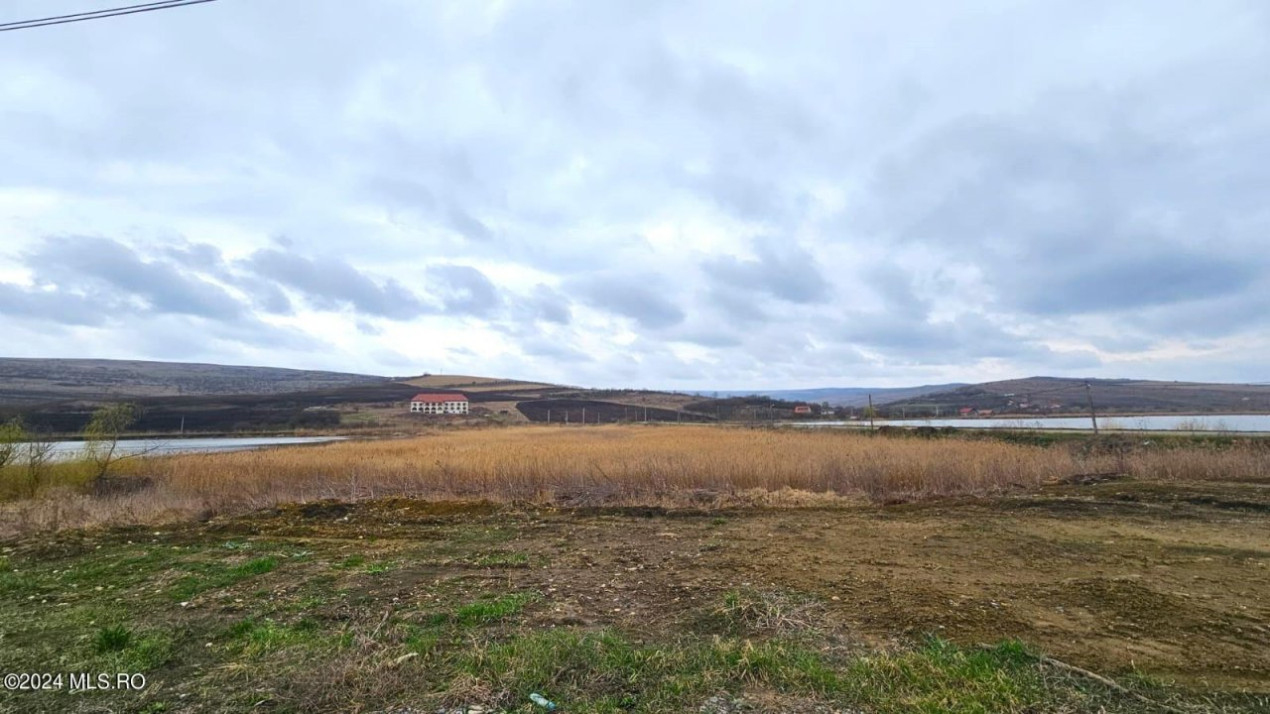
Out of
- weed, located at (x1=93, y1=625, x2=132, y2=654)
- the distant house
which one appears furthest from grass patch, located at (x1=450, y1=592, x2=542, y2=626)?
the distant house

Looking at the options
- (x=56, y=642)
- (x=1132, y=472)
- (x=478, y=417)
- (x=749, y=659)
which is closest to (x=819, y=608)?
(x=749, y=659)

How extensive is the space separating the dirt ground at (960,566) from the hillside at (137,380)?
9364 centimetres

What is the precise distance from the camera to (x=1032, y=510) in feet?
36.0

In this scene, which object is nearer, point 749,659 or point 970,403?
point 749,659

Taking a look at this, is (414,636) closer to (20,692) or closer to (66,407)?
(20,692)

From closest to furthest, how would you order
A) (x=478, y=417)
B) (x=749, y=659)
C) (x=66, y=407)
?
(x=749, y=659) < (x=66, y=407) < (x=478, y=417)

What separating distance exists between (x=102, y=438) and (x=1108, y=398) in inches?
3674

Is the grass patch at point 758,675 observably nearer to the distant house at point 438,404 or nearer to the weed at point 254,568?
the weed at point 254,568

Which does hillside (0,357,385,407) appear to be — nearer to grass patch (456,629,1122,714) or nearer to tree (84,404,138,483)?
tree (84,404,138,483)

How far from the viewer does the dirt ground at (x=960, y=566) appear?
4.96m

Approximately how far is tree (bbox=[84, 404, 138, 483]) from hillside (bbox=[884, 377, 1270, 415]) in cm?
6575

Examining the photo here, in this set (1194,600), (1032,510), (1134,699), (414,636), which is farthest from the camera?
(1032,510)

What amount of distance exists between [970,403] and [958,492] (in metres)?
75.1

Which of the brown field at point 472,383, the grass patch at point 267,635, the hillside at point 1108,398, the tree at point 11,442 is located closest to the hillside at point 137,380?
the brown field at point 472,383
